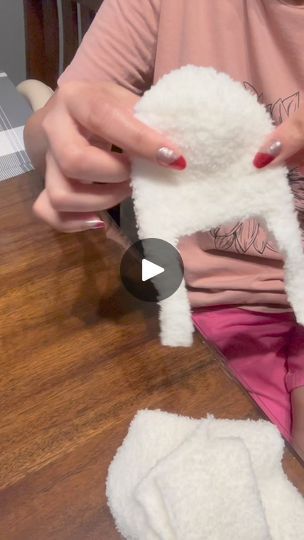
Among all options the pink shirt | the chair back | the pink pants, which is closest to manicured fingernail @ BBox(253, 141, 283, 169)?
the pink shirt

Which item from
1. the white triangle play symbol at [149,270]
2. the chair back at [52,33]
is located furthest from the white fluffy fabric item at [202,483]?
the chair back at [52,33]

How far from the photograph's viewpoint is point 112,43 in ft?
1.77

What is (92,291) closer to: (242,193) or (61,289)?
(61,289)

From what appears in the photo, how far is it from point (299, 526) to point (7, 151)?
539 millimetres

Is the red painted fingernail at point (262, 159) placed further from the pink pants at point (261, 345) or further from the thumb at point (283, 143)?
the pink pants at point (261, 345)

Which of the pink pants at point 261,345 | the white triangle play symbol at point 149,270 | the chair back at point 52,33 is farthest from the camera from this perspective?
the chair back at point 52,33

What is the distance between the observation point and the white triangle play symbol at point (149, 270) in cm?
47

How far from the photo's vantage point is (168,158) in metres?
0.34

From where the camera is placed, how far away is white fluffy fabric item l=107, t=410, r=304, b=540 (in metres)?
0.34

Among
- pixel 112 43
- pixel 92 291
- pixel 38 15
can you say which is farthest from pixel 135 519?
pixel 38 15

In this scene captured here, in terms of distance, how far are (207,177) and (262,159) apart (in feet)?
0.12

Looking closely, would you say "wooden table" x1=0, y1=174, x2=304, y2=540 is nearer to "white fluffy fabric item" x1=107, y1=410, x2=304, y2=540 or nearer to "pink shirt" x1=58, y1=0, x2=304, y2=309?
"white fluffy fabric item" x1=107, y1=410, x2=304, y2=540

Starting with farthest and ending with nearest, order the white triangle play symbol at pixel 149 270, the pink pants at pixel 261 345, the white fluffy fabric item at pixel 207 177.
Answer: the pink pants at pixel 261 345, the white triangle play symbol at pixel 149 270, the white fluffy fabric item at pixel 207 177
